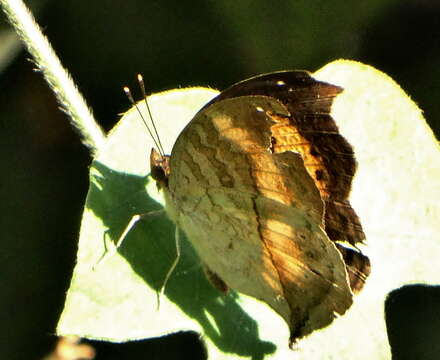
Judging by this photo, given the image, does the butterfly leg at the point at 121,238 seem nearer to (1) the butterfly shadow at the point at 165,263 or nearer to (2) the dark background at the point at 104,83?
(1) the butterfly shadow at the point at 165,263

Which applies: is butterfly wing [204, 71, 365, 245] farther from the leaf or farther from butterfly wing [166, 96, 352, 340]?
the leaf

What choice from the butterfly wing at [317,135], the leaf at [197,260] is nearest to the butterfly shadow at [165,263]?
the leaf at [197,260]

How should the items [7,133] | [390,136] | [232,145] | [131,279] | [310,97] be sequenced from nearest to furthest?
1. [310,97]
2. [232,145]
3. [131,279]
4. [390,136]
5. [7,133]

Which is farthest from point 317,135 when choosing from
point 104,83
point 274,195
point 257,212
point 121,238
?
point 104,83

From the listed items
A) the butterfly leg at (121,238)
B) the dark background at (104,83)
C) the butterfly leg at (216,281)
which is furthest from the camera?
the dark background at (104,83)

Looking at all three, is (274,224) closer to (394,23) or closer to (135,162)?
(135,162)

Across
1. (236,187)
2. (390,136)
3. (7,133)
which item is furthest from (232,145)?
(7,133)
